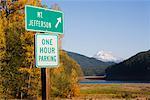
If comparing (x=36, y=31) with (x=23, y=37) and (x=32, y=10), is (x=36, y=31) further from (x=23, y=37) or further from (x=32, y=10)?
(x=23, y=37)

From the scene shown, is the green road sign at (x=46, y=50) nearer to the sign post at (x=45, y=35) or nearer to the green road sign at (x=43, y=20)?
the sign post at (x=45, y=35)

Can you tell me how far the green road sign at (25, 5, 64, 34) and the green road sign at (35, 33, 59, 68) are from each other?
0.13 m

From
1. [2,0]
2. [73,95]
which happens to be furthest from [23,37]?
[73,95]

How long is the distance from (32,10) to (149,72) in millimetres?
187981

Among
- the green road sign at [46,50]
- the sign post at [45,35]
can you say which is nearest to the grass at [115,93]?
the sign post at [45,35]

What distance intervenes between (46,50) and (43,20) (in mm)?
495

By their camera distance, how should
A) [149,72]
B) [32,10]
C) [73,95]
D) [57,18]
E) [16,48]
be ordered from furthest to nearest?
1. [149,72]
2. [73,95]
3. [16,48]
4. [57,18]
5. [32,10]

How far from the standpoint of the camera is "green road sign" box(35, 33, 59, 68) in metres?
6.52

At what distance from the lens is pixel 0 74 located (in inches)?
1150

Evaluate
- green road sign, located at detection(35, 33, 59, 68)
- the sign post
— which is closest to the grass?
the sign post

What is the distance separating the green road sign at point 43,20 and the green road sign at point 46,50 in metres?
0.13

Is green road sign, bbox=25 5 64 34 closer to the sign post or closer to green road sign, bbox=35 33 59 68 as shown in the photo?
the sign post

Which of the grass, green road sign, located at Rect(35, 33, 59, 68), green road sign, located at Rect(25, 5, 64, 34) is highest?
green road sign, located at Rect(25, 5, 64, 34)

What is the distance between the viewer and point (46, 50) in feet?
21.7
